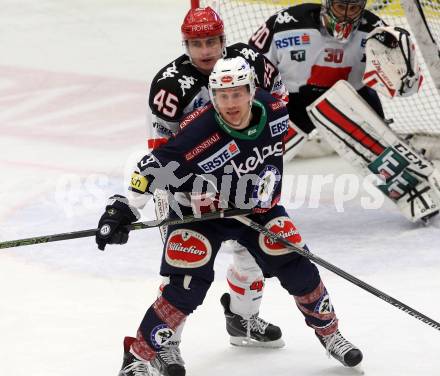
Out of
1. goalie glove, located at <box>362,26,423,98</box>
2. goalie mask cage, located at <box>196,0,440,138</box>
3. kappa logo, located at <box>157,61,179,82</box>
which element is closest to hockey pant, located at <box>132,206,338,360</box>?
kappa logo, located at <box>157,61,179,82</box>

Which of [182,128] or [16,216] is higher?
[182,128]

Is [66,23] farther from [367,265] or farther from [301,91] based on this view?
[367,265]

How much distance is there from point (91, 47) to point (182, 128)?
14.3 feet

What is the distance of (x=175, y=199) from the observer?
3.62m

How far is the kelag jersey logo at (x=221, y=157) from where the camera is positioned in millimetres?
3420

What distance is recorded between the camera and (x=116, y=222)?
3330 mm

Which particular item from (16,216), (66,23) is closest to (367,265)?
(16,216)

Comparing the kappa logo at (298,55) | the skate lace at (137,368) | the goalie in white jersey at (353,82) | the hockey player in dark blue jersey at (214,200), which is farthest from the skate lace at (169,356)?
the kappa logo at (298,55)

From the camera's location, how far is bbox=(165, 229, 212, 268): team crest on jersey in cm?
344

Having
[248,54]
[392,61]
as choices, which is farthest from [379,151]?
[248,54]

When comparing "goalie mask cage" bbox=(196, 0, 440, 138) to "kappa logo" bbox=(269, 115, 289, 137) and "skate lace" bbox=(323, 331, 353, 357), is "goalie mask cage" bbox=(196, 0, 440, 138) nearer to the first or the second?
"kappa logo" bbox=(269, 115, 289, 137)

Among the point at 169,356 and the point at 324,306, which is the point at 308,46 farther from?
the point at 169,356

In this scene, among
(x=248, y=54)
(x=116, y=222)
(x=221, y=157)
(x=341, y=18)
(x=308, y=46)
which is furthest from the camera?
(x=308, y=46)

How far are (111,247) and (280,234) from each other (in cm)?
156
